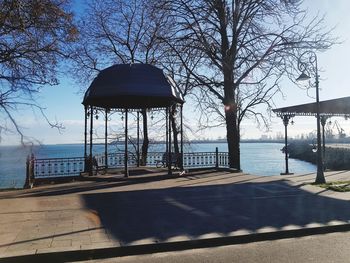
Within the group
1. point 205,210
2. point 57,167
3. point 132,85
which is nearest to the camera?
point 205,210

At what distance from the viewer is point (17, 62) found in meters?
14.7

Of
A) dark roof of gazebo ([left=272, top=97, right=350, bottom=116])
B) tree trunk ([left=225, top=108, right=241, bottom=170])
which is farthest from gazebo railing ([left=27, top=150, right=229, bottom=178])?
dark roof of gazebo ([left=272, top=97, right=350, bottom=116])

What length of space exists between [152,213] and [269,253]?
386 centimetres

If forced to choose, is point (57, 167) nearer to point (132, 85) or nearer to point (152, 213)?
point (132, 85)

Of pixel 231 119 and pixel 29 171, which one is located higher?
pixel 231 119

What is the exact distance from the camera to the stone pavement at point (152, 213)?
25.9 feet

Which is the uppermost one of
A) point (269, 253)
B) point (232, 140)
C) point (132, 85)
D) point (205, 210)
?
point (132, 85)

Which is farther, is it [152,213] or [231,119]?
[231,119]

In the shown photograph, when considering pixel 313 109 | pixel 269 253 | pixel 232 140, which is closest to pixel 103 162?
pixel 232 140

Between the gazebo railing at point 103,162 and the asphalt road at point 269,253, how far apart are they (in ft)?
34.8

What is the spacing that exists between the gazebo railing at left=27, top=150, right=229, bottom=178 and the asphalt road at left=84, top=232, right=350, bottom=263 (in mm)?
10614

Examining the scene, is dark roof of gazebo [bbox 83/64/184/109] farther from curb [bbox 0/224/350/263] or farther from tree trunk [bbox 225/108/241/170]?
curb [bbox 0/224/350/263]

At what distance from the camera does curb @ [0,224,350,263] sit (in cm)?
700

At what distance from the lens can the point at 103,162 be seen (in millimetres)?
24375
